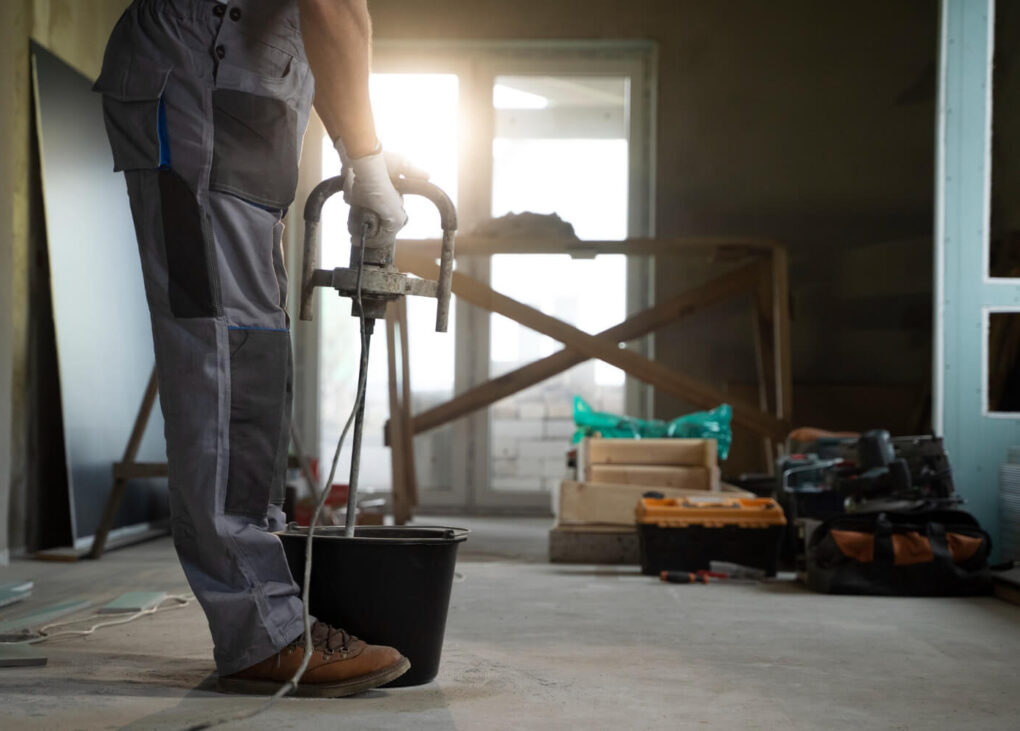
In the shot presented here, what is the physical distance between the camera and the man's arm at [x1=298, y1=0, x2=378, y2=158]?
1669 millimetres

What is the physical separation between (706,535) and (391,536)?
69.6 inches

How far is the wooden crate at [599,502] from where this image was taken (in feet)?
12.8

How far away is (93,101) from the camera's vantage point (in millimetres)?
4297

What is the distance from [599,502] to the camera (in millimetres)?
3918

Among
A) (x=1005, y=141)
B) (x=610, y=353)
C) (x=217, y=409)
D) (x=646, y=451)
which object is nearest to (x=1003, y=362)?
(x=1005, y=141)

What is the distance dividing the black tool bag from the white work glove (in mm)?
1883

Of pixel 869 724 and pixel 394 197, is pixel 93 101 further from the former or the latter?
pixel 869 724

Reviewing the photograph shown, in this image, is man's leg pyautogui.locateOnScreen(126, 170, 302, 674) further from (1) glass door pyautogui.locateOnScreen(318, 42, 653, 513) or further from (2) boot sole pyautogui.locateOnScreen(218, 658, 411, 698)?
(1) glass door pyautogui.locateOnScreen(318, 42, 653, 513)

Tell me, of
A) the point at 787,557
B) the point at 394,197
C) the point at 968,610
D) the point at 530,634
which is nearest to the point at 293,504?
the point at 787,557

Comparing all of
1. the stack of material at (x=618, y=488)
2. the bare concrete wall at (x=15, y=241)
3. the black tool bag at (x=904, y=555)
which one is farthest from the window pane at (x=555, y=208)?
the black tool bag at (x=904, y=555)

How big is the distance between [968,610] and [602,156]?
3643mm

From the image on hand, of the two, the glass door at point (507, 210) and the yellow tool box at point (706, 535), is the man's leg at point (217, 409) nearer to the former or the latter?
the yellow tool box at point (706, 535)

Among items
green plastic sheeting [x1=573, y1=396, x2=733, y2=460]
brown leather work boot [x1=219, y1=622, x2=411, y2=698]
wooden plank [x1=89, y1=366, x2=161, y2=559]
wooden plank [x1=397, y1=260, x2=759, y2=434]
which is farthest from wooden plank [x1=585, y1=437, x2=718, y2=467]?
brown leather work boot [x1=219, y1=622, x2=411, y2=698]

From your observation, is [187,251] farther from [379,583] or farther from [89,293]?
[89,293]
